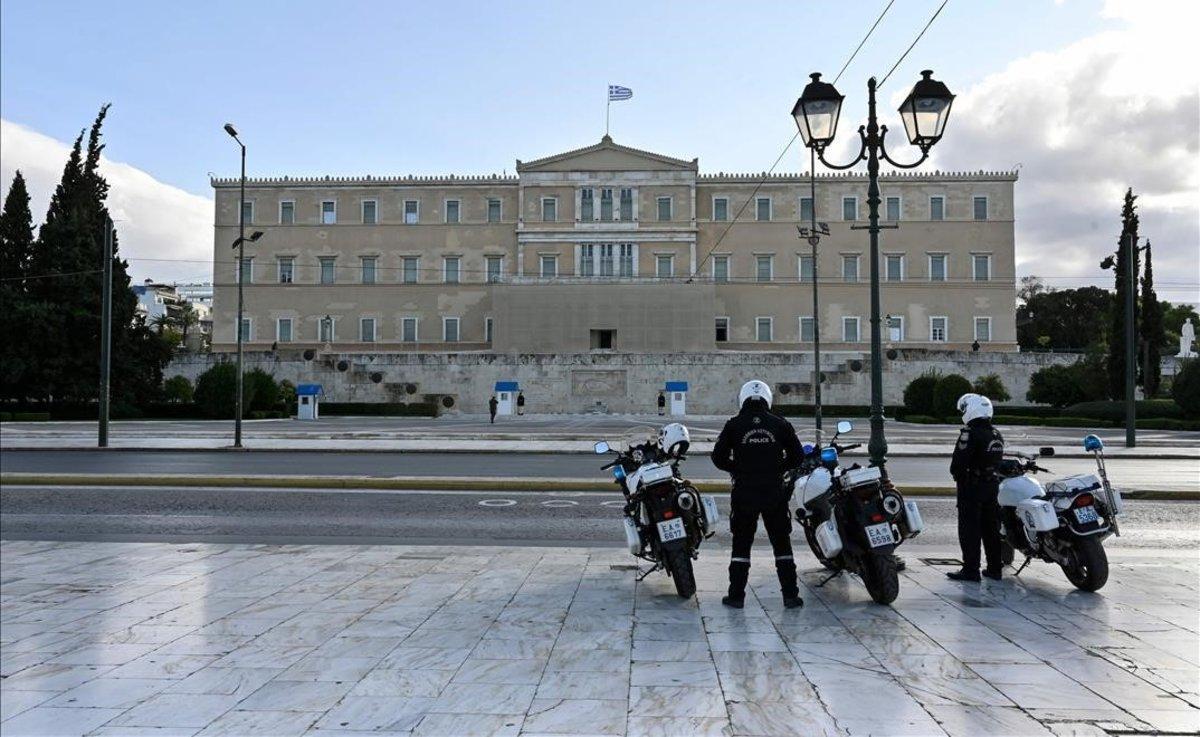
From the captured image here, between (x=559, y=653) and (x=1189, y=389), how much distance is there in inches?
1613

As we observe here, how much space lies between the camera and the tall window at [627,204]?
2645 inches

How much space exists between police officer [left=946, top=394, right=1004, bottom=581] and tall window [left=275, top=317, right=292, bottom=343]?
67.6 m

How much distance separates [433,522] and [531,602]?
15.4ft

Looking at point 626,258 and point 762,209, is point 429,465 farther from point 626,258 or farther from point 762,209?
point 762,209

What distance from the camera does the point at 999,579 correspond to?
24.8ft

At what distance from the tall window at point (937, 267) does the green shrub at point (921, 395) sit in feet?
72.4

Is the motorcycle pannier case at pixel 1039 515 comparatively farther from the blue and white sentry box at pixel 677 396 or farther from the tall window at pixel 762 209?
the tall window at pixel 762 209

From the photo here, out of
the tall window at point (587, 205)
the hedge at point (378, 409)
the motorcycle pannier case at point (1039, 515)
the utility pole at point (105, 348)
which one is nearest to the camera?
the motorcycle pannier case at point (1039, 515)

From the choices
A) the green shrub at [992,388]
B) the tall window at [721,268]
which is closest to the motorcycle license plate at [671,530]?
the green shrub at [992,388]

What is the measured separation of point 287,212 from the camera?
69.0 meters

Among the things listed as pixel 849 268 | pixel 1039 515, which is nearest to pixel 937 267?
pixel 849 268

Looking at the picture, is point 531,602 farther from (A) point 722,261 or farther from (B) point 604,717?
(A) point 722,261

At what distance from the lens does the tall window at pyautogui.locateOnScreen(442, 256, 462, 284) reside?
2707 inches

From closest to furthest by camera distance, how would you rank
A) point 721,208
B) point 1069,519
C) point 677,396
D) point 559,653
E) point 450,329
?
point 559,653, point 1069,519, point 677,396, point 721,208, point 450,329
